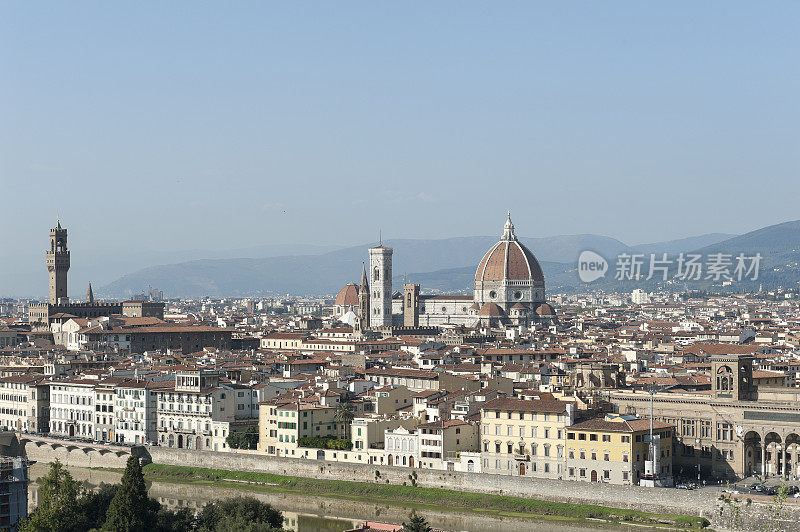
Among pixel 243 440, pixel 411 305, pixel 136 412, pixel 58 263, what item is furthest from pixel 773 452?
pixel 411 305

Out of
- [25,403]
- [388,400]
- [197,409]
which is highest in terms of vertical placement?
[388,400]

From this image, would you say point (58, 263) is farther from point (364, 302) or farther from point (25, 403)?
point (25, 403)

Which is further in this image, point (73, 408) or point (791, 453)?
point (73, 408)

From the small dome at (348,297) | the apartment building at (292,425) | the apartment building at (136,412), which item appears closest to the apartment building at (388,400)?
the apartment building at (292,425)

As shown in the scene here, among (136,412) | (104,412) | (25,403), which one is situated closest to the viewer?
(136,412)

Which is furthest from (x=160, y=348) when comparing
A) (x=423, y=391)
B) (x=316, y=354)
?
(x=423, y=391)

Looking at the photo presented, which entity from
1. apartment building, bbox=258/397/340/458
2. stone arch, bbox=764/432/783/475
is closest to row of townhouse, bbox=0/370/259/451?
apartment building, bbox=258/397/340/458
